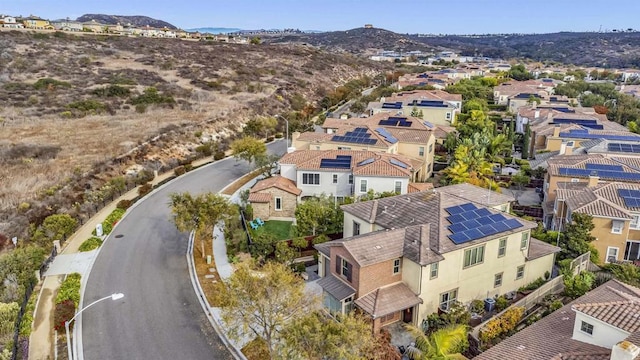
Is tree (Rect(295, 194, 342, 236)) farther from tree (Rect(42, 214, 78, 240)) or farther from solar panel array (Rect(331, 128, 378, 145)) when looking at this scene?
tree (Rect(42, 214, 78, 240))

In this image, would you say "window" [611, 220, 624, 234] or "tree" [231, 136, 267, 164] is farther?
"tree" [231, 136, 267, 164]

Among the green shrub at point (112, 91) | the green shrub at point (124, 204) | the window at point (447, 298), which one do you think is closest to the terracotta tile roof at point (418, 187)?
the window at point (447, 298)

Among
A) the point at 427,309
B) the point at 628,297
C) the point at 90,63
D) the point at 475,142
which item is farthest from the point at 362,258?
the point at 90,63

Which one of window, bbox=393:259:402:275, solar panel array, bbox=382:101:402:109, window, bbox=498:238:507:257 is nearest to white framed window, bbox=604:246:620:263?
window, bbox=498:238:507:257

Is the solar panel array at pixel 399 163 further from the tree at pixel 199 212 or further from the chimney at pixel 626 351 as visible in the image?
the chimney at pixel 626 351

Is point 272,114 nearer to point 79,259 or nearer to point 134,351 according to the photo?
point 79,259

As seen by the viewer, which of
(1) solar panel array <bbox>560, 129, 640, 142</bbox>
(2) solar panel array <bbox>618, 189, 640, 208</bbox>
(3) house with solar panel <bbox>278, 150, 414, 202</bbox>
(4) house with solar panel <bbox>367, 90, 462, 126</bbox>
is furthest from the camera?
(4) house with solar panel <bbox>367, 90, 462, 126</bbox>
